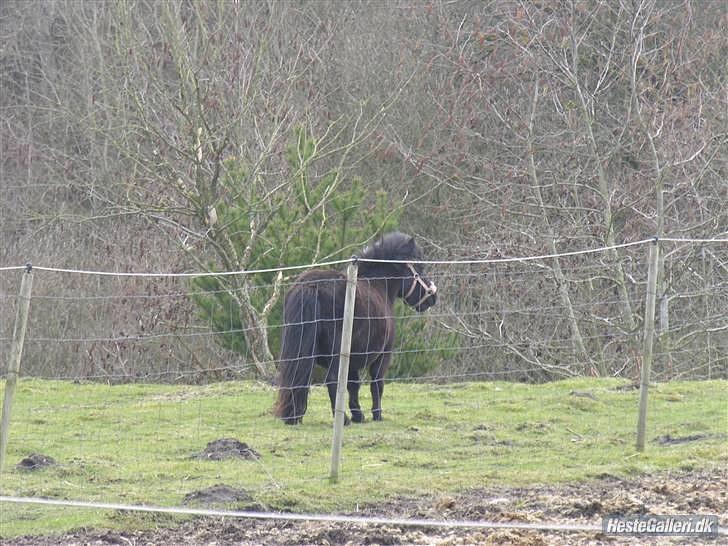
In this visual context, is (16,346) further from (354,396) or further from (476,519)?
(354,396)

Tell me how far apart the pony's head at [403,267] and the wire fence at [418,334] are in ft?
2.29

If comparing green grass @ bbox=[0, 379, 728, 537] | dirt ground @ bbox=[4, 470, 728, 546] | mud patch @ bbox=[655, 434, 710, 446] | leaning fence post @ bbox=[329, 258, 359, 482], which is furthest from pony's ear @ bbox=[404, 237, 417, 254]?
dirt ground @ bbox=[4, 470, 728, 546]

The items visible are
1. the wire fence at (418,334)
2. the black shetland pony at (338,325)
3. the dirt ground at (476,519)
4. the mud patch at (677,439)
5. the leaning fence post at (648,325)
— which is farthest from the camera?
the wire fence at (418,334)

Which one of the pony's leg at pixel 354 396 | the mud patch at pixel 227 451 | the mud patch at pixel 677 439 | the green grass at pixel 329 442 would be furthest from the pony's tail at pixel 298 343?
the mud patch at pixel 677 439

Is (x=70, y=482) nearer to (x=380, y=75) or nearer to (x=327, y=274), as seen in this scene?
(x=327, y=274)

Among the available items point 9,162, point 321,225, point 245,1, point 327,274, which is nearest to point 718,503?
point 327,274

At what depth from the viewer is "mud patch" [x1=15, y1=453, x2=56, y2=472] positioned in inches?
357

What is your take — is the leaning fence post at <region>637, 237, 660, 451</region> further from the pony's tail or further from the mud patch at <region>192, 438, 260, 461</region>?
the mud patch at <region>192, 438, 260, 461</region>

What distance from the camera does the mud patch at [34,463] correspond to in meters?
9.07

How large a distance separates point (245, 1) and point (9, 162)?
9824mm

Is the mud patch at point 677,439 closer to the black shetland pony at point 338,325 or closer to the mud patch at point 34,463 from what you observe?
the black shetland pony at point 338,325

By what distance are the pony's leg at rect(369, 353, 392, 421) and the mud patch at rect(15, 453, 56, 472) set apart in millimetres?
3212

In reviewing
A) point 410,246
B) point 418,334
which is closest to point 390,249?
point 410,246

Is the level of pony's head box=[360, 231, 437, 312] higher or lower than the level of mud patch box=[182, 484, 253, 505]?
higher
